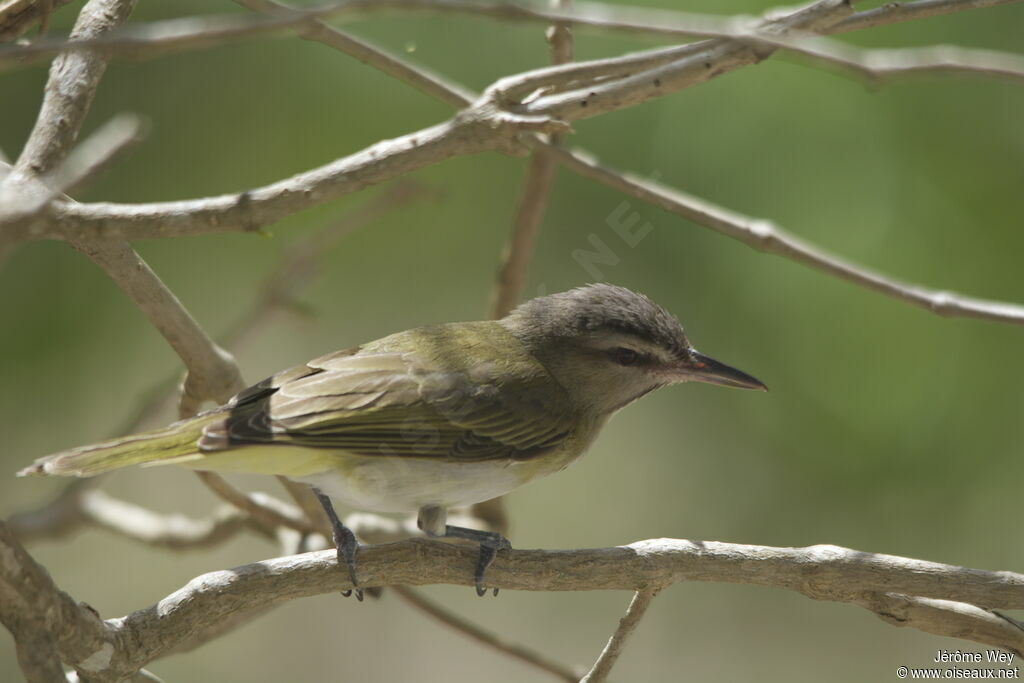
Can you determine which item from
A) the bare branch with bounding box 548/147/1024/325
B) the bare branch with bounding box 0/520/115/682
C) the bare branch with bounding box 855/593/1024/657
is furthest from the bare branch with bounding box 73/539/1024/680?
the bare branch with bounding box 548/147/1024/325

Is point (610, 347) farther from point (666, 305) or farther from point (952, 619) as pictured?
point (952, 619)

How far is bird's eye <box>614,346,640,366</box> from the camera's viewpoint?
3.08 m

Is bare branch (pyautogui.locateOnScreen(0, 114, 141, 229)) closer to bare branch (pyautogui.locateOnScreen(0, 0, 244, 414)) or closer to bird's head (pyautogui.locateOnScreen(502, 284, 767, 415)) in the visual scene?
bare branch (pyautogui.locateOnScreen(0, 0, 244, 414))

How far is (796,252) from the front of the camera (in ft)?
7.77

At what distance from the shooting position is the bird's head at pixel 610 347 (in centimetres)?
302

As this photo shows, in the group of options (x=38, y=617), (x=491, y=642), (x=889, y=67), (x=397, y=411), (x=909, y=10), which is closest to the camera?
(x=889, y=67)

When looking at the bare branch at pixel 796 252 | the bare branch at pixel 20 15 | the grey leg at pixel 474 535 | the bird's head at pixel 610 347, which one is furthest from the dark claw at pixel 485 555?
the bare branch at pixel 20 15

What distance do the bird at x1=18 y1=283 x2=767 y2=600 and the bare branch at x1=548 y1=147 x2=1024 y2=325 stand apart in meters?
0.64

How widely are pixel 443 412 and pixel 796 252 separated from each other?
1.10m

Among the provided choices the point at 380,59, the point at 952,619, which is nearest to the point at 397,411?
the point at 380,59

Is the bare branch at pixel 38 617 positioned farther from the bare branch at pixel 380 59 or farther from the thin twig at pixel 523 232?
the thin twig at pixel 523 232

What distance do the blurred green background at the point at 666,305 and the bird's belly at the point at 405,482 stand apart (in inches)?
45.0

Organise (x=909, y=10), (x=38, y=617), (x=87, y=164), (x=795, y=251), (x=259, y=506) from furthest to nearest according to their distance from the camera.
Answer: (x=259, y=506), (x=795, y=251), (x=909, y=10), (x=38, y=617), (x=87, y=164)

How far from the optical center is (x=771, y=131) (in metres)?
3.70
